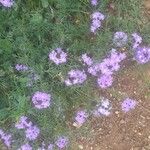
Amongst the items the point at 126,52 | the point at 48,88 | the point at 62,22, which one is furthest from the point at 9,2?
the point at 126,52

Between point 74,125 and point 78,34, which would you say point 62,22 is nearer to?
point 78,34

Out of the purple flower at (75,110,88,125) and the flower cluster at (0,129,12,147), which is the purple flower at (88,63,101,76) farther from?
the flower cluster at (0,129,12,147)

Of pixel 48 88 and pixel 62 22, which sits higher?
pixel 62 22

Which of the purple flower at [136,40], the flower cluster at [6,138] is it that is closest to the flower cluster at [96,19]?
the purple flower at [136,40]

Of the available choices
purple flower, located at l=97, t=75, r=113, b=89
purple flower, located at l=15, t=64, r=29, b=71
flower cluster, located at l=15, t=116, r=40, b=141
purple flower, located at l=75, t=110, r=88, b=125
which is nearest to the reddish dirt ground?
purple flower, located at l=75, t=110, r=88, b=125

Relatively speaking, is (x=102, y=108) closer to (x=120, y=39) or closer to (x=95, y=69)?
(x=95, y=69)
